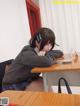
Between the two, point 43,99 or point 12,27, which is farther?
point 12,27

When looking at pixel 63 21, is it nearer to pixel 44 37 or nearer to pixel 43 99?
pixel 44 37

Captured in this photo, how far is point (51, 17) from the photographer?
17.1 feet

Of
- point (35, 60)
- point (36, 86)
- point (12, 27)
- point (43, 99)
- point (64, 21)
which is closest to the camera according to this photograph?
point (43, 99)

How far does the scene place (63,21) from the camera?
5.15 m

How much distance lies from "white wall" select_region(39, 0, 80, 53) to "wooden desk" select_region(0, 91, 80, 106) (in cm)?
380

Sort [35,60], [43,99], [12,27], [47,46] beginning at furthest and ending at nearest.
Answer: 1. [12,27]
2. [47,46]
3. [35,60]
4. [43,99]

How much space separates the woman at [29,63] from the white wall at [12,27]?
1007mm

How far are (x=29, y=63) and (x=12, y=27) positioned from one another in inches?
71.9

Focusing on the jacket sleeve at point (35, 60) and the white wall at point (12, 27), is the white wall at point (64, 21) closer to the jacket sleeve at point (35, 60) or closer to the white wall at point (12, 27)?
the white wall at point (12, 27)

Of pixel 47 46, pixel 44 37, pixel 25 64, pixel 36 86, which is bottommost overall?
pixel 36 86

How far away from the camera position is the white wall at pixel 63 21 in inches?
199

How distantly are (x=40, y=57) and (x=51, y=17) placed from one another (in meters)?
3.00

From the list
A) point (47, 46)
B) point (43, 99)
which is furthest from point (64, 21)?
point (43, 99)

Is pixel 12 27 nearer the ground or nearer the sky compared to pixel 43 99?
nearer the sky
